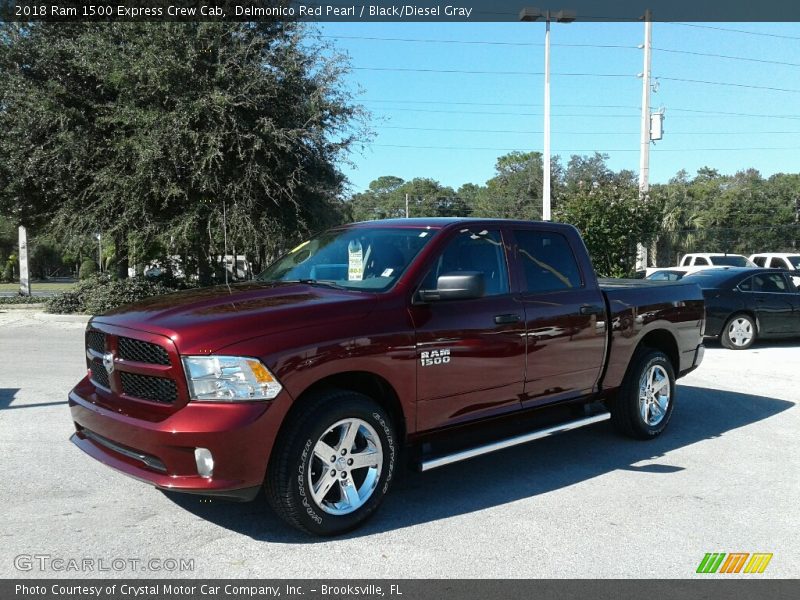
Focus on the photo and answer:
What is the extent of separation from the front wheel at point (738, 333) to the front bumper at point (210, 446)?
37.3ft

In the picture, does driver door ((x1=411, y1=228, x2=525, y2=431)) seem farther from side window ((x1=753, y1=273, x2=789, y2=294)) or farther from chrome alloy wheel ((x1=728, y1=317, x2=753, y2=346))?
side window ((x1=753, y1=273, x2=789, y2=294))

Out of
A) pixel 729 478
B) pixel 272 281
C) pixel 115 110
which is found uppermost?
pixel 115 110

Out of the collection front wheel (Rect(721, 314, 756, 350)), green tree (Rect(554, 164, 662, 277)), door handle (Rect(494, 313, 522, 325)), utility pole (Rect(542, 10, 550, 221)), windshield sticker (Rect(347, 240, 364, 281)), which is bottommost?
front wheel (Rect(721, 314, 756, 350))

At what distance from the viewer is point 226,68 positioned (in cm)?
1602

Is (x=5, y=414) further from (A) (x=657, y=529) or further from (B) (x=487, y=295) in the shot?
(A) (x=657, y=529)

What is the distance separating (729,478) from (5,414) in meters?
6.77

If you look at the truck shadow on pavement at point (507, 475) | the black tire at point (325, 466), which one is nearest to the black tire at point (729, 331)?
the truck shadow on pavement at point (507, 475)

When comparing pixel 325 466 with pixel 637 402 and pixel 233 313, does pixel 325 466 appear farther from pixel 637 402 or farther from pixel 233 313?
pixel 637 402

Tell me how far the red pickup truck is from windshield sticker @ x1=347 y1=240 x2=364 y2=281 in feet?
0.06

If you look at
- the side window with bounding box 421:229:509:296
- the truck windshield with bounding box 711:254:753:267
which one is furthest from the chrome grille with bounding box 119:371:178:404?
the truck windshield with bounding box 711:254:753:267

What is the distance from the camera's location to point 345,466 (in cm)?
417

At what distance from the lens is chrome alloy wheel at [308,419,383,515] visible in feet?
13.4
